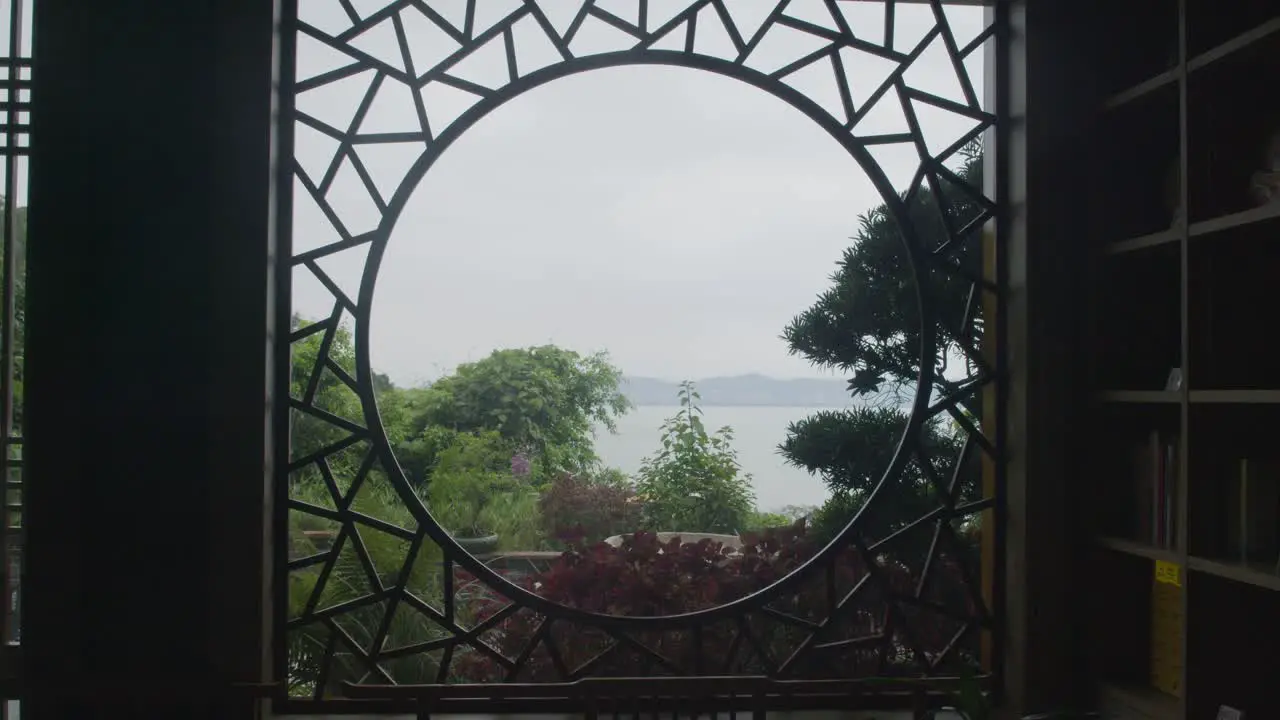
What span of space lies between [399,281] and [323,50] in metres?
1.18

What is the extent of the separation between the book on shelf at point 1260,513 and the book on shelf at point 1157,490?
0.16 meters

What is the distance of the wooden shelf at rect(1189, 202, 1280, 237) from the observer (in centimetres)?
146

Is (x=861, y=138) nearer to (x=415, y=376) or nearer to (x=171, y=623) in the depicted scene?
(x=171, y=623)

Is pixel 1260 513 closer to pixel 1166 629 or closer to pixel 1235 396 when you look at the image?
pixel 1235 396

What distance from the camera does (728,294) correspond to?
311cm

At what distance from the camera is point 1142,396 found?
1811 millimetres

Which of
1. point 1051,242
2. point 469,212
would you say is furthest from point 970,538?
point 469,212

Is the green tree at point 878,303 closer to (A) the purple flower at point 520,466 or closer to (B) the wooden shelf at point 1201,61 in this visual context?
(B) the wooden shelf at point 1201,61

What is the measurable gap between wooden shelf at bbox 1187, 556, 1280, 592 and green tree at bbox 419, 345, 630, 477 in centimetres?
246

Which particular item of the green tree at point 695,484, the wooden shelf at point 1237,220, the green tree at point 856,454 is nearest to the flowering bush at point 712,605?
the green tree at point 856,454

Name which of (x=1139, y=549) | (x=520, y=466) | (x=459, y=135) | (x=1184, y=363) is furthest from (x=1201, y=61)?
(x=520, y=466)

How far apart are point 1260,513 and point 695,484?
168 centimetres

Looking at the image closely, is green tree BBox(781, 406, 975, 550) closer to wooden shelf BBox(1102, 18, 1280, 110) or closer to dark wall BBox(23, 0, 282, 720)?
wooden shelf BBox(1102, 18, 1280, 110)

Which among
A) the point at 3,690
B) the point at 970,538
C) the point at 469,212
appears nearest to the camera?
the point at 3,690
